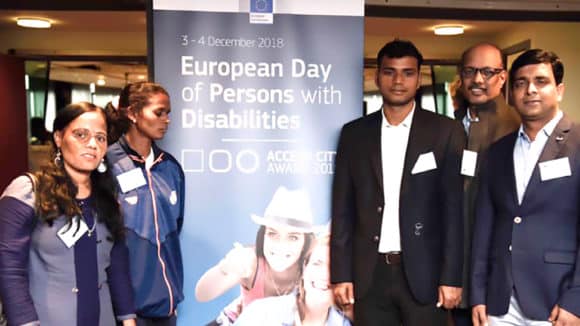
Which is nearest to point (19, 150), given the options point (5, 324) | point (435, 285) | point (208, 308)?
point (208, 308)

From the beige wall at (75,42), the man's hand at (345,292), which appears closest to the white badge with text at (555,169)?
Result: the man's hand at (345,292)

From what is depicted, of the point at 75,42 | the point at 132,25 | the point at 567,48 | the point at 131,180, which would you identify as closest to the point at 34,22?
the point at 75,42

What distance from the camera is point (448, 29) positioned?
215 inches

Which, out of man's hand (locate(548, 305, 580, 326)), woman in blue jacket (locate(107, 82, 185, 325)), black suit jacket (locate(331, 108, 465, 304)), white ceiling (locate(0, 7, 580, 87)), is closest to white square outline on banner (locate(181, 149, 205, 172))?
woman in blue jacket (locate(107, 82, 185, 325))

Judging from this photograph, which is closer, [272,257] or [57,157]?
[57,157]

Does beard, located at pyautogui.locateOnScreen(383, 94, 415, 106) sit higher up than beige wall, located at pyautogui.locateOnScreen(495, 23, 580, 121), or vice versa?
beige wall, located at pyautogui.locateOnScreen(495, 23, 580, 121)

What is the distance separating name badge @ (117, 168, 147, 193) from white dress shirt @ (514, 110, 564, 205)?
1.48m

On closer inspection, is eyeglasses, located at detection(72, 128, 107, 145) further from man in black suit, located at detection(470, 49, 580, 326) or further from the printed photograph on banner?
man in black suit, located at detection(470, 49, 580, 326)

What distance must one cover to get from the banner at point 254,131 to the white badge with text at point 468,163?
0.60m

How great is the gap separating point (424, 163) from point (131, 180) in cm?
120

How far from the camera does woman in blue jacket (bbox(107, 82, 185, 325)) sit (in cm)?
230

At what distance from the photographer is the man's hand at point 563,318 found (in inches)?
78.2

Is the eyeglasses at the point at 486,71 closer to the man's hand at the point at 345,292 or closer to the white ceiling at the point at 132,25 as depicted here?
the man's hand at the point at 345,292

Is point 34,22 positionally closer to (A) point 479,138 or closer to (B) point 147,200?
(B) point 147,200
